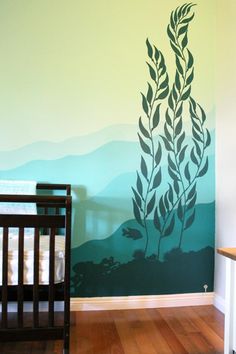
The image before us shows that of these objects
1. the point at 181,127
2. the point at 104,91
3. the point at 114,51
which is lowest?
the point at 181,127

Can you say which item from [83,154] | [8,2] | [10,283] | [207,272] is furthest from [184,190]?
[8,2]

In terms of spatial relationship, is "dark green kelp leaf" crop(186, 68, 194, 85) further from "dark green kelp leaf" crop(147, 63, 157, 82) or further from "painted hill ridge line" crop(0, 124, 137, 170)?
"painted hill ridge line" crop(0, 124, 137, 170)

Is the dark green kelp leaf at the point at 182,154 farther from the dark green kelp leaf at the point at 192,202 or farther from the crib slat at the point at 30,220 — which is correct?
the crib slat at the point at 30,220

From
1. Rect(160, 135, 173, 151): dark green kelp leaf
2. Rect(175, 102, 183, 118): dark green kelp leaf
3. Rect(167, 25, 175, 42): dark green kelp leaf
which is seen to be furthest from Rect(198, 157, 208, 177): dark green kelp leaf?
Rect(167, 25, 175, 42): dark green kelp leaf

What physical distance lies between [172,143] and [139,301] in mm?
1235

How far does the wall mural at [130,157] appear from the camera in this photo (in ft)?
7.94

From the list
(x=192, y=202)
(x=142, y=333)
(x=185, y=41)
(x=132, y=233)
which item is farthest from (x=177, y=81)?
(x=142, y=333)

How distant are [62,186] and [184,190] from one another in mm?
943

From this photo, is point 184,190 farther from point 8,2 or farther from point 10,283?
point 8,2

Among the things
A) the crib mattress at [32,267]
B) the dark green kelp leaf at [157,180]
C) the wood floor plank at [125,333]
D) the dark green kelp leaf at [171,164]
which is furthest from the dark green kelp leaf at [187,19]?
the wood floor plank at [125,333]

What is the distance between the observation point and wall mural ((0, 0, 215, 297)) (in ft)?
7.94

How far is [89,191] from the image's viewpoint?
97.0 inches

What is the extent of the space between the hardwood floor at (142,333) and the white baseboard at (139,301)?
0.05m

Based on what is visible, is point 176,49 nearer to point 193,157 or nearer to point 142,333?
point 193,157
